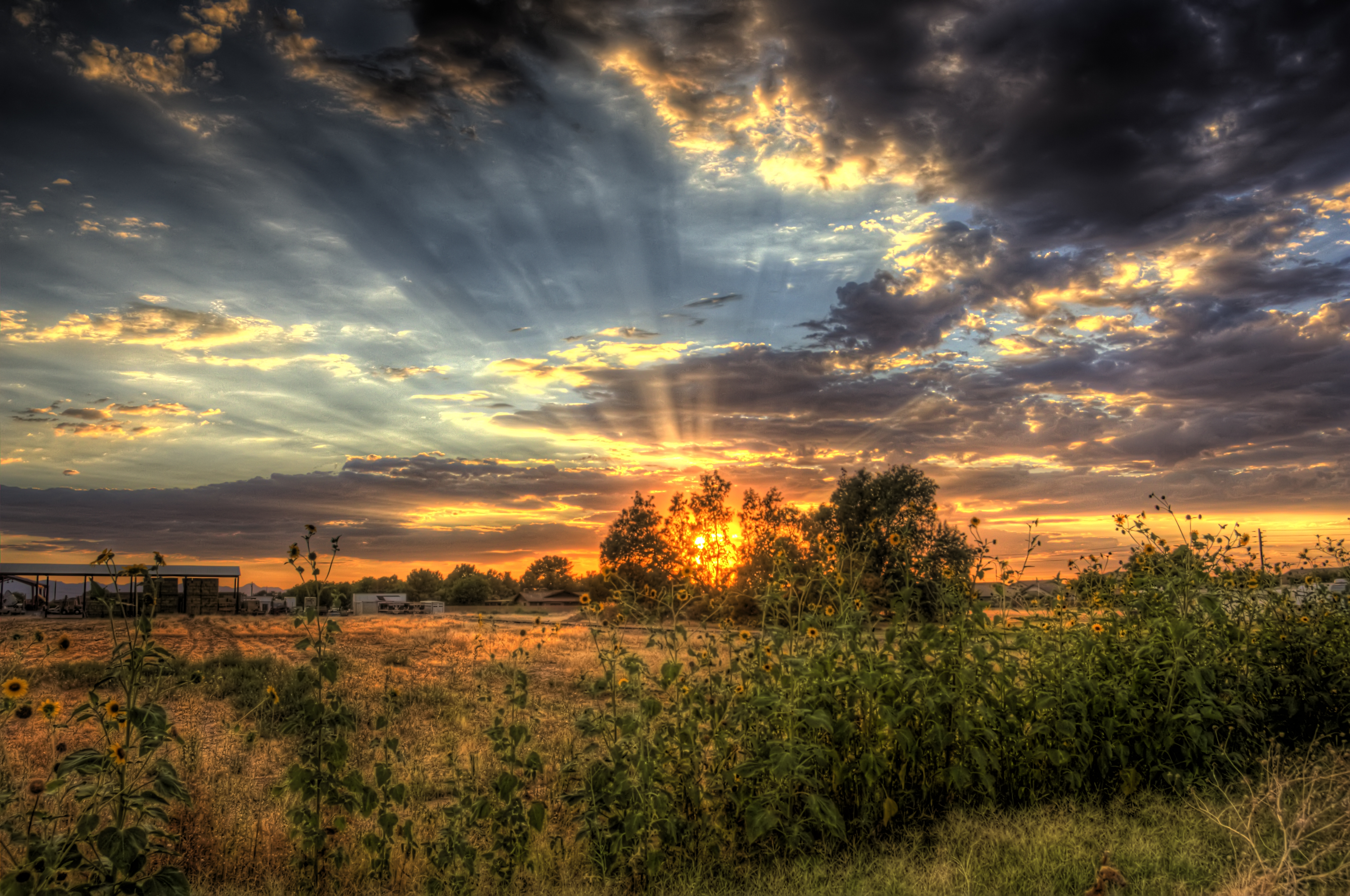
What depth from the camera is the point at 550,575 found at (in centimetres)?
10644

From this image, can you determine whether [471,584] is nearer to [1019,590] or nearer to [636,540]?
[636,540]

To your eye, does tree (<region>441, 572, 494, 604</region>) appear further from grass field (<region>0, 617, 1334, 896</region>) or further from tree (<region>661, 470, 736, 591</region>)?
grass field (<region>0, 617, 1334, 896</region>)

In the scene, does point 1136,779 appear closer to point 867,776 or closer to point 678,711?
point 867,776

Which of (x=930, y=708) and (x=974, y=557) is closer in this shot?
(x=930, y=708)

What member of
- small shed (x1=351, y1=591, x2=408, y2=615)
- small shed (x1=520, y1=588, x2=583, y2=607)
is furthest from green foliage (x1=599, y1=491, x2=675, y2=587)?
small shed (x1=351, y1=591, x2=408, y2=615)

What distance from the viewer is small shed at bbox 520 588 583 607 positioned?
291ft

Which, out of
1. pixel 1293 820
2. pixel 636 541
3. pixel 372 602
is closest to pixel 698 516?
pixel 636 541

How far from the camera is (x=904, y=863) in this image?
182 inches

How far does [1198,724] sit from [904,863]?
259 cm

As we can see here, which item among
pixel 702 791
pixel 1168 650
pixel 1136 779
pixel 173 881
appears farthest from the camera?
pixel 1168 650

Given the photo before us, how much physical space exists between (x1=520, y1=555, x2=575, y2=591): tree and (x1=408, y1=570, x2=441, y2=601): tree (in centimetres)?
1241

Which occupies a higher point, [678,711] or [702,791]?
[678,711]

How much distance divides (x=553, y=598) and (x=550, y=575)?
3.37 meters

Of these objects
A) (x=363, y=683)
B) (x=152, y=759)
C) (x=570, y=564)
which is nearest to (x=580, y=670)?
(x=363, y=683)
